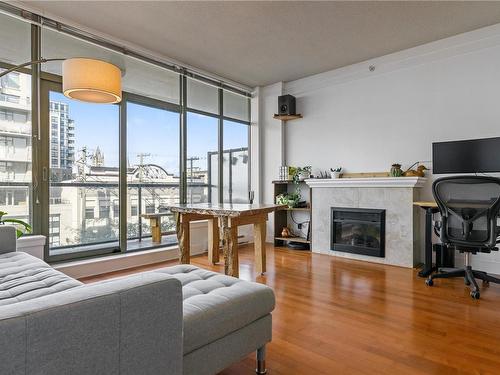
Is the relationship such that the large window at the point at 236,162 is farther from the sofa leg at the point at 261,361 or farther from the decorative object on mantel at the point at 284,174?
the sofa leg at the point at 261,361

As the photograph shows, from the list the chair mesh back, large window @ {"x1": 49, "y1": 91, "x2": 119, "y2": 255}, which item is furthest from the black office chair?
large window @ {"x1": 49, "y1": 91, "x2": 119, "y2": 255}

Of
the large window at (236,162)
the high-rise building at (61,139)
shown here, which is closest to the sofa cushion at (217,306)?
the high-rise building at (61,139)

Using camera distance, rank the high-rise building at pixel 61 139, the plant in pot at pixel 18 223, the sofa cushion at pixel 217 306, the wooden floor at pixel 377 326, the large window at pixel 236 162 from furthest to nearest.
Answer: the large window at pixel 236 162 < the high-rise building at pixel 61 139 < the plant in pot at pixel 18 223 < the wooden floor at pixel 377 326 < the sofa cushion at pixel 217 306

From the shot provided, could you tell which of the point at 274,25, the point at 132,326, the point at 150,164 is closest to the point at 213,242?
the point at 150,164

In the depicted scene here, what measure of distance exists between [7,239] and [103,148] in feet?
5.07

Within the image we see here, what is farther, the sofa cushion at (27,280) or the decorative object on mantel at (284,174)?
the decorative object on mantel at (284,174)

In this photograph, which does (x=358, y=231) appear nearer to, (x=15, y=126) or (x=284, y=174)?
(x=284, y=174)

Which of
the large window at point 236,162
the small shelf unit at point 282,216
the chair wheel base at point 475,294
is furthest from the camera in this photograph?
the large window at point 236,162

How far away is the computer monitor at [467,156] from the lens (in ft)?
10.7

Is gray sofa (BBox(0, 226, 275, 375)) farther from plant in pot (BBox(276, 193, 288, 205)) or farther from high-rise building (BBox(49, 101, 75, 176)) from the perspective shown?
plant in pot (BBox(276, 193, 288, 205))

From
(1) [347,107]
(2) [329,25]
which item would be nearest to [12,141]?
(2) [329,25]

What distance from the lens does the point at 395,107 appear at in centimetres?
420

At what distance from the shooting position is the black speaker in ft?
16.5

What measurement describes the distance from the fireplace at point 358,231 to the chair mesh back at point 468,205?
40.5 inches
